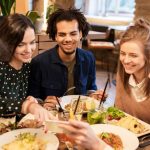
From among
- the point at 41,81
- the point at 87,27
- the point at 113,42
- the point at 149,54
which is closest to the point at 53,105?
the point at 41,81

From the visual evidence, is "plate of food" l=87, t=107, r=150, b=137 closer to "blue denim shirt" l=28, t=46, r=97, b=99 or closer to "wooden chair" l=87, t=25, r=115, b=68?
"blue denim shirt" l=28, t=46, r=97, b=99

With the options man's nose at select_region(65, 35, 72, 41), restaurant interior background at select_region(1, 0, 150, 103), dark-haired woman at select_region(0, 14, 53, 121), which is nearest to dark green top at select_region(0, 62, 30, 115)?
dark-haired woman at select_region(0, 14, 53, 121)

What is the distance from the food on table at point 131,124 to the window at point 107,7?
5.28 metres

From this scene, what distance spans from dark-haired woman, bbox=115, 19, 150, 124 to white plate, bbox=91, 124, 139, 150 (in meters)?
0.35

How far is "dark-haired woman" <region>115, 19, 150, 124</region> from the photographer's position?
1615 mm

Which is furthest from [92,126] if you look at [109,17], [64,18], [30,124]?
[109,17]

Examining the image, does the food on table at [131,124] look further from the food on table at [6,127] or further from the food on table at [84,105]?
the food on table at [6,127]

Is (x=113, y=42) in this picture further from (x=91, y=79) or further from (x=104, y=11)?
(x=91, y=79)

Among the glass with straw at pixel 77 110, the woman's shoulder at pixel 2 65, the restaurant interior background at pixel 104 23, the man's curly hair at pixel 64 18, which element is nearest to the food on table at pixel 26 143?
the glass with straw at pixel 77 110

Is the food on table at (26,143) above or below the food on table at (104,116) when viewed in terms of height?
below

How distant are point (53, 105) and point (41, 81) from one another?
1.54 ft

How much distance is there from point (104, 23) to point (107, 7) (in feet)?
1.89

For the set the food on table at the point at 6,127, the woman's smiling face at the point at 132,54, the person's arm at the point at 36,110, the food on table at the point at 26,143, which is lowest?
the food on table at the point at 26,143

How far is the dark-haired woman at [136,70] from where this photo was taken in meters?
1.62
